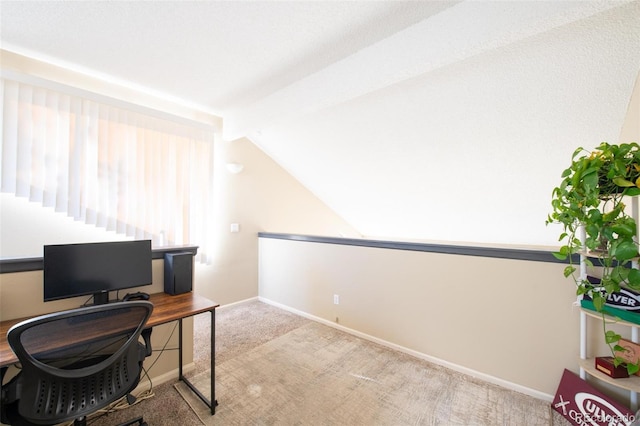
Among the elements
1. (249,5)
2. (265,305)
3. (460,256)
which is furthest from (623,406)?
(265,305)

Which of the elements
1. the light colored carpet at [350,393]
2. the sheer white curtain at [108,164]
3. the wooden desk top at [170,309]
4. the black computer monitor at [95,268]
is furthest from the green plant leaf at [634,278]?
the sheer white curtain at [108,164]

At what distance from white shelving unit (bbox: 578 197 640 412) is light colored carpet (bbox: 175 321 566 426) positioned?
424 mm

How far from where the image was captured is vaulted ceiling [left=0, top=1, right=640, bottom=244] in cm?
165

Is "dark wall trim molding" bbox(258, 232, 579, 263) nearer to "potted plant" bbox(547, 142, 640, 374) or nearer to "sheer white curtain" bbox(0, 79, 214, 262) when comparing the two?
"potted plant" bbox(547, 142, 640, 374)

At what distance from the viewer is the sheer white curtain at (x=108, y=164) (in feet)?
7.18

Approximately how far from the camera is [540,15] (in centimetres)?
141

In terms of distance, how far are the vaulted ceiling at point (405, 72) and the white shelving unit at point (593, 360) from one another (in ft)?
3.37

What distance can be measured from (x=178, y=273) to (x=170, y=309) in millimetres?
389

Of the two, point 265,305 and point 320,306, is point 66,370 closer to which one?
point 320,306

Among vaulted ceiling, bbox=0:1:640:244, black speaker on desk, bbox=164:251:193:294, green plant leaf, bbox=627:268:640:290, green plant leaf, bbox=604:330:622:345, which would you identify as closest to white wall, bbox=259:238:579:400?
green plant leaf, bbox=604:330:622:345

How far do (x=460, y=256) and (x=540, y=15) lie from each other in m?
1.67

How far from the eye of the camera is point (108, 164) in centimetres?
264

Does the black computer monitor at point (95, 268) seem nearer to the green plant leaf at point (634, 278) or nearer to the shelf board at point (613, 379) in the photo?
the green plant leaf at point (634, 278)

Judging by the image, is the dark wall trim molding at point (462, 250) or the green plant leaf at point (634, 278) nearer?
the green plant leaf at point (634, 278)
